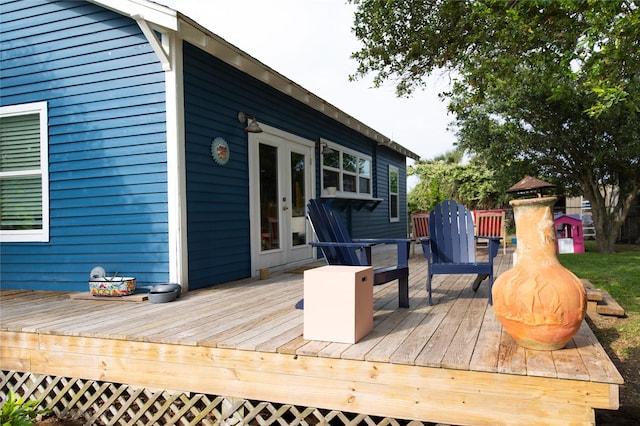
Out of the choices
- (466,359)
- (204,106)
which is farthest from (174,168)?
(466,359)

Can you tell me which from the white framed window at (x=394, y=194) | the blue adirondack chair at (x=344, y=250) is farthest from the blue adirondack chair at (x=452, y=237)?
the white framed window at (x=394, y=194)

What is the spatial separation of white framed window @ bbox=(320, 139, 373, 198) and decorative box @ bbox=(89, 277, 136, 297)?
12.4 feet

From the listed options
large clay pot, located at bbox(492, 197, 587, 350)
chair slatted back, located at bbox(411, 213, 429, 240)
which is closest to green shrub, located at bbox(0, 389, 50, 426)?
large clay pot, located at bbox(492, 197, 587, 350)

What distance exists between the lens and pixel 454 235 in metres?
3.74

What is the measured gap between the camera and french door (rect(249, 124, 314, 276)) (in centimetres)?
536

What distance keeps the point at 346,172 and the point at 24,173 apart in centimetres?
512

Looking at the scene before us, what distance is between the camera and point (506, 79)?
18.5 feet

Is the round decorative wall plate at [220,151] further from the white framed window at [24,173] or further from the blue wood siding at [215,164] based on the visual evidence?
the white framed window at [24,173]

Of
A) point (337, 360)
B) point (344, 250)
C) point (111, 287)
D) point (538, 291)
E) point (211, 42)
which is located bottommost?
point (337, 360)

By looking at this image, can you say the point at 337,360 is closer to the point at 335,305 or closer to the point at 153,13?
the point at 335,305

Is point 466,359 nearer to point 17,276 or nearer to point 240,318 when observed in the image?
point 240,318

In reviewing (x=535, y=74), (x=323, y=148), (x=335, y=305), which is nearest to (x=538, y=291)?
(x=335, y=305)

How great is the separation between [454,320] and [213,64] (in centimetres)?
345

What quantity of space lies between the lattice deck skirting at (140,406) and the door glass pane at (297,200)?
11.5 ft
